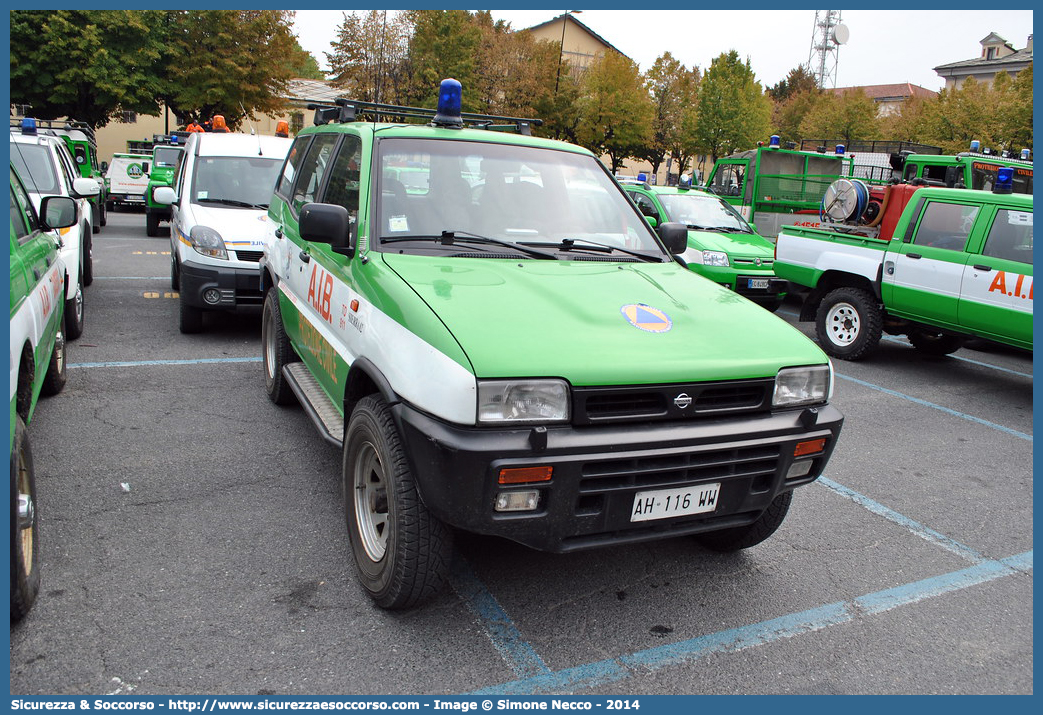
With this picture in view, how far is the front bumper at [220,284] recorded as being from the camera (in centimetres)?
715

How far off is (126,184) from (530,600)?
22799 mm

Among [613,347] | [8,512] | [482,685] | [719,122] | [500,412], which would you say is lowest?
[482,685]

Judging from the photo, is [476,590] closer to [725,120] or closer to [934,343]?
[934,343]

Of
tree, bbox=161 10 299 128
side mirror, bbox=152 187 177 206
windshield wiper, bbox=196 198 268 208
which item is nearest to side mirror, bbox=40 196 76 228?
side mirror, bbox=152 187 177 206

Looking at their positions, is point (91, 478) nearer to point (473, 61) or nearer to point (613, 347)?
point (613, 347)

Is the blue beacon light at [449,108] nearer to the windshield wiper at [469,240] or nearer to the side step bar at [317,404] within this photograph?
the windshield wiper at [469,240]

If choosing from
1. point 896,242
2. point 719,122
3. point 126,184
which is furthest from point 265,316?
point 719,122

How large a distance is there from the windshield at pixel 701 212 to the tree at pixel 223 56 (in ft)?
82.6

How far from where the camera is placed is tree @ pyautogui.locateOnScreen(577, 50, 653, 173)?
3475 cm

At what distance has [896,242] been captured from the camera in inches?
314

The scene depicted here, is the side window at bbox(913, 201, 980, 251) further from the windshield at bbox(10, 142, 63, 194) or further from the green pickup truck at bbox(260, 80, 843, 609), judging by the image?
the windshield at bbox(10, 142, 63, 194)

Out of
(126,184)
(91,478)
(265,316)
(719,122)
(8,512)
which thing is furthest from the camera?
(719,122)

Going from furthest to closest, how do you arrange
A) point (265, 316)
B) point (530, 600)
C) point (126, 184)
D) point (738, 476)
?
point (126, 184) < point (265, 316) < point (530, 600) < point (738, 476)

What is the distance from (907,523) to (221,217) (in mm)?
6417
